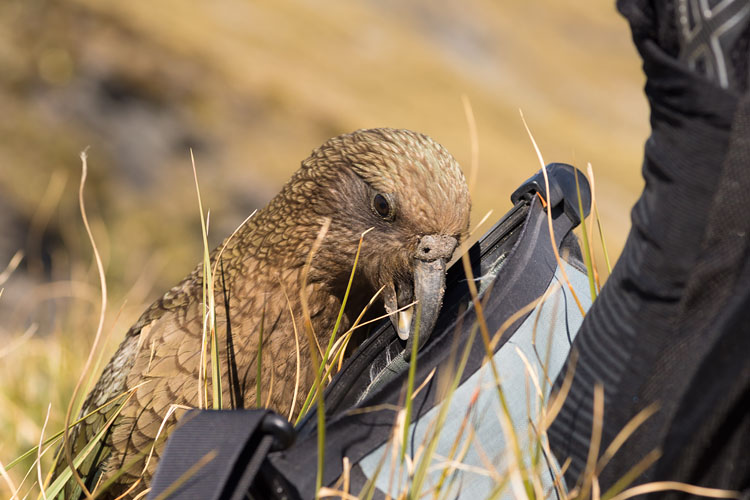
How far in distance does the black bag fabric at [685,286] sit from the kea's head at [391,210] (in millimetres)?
785

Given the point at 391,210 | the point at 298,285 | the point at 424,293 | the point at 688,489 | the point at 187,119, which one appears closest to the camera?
the point at 688,489

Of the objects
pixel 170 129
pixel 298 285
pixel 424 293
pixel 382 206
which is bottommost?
pixel 170 129

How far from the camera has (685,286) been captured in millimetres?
1198

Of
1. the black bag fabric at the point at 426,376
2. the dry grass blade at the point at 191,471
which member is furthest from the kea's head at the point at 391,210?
the dry grass blade at the point at 191,471

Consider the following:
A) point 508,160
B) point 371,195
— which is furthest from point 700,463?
point 508,160

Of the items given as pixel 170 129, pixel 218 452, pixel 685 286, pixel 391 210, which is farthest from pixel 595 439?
pixel 170 129

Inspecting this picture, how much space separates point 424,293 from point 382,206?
0.41 metres

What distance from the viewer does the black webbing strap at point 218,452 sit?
1211 millimetres

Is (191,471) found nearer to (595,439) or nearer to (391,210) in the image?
(595,439)

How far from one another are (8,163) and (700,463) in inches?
272

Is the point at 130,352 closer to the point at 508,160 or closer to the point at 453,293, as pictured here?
the point at 453,293

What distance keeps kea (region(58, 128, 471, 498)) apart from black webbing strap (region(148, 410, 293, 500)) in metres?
0.76

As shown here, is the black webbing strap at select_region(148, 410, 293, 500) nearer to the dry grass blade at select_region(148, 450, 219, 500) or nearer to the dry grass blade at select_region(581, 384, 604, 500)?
the dry grass blade at select_region(148, 450, 219, 500)

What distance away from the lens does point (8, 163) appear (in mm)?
6793
